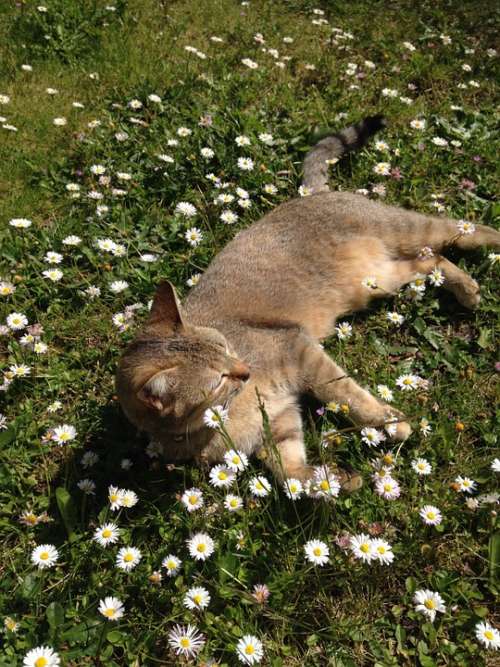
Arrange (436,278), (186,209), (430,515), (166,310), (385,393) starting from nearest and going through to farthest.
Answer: (430,515)
(166,310)
(385,393)
(436,278)
(186,209)

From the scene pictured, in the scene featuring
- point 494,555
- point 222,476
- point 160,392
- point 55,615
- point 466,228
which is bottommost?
point 55,615

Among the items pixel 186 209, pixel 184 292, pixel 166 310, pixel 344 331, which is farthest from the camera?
pixel 186 209

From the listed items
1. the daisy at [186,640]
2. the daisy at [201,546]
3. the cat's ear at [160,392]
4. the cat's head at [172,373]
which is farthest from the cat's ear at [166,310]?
the daisy at [186,640]

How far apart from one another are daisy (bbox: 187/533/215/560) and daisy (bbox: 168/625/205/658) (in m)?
0.27

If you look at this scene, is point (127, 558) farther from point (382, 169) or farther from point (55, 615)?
point (382, 169)

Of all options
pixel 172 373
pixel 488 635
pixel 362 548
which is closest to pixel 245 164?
pixel 172 373

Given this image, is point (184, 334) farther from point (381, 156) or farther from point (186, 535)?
point (381, 156)

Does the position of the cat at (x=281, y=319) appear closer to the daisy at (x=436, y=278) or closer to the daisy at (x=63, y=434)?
the daisy at (x=436, y=278)

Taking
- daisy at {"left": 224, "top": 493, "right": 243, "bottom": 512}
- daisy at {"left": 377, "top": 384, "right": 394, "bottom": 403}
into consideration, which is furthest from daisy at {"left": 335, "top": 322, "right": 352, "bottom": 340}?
daisy at {"left": 224, "top": 493, "right": 243, "bottom": 512}

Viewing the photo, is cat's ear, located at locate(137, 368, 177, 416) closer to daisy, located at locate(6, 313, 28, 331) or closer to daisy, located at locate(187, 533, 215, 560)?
daisy, located at locate(187, 533, 215, 560)

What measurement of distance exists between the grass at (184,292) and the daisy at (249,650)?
0.13 meters

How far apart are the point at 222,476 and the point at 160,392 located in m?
0.49

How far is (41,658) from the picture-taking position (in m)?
2.14

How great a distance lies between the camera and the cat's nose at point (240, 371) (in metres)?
2.92
